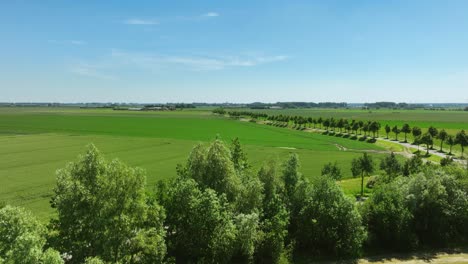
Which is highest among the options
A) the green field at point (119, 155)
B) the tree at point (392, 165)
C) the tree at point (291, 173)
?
the tree at point (291, 173)

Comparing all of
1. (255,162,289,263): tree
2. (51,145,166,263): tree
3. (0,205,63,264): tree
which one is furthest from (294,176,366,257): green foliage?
(0,205,63,264): tree

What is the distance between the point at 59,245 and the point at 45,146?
92129 mm

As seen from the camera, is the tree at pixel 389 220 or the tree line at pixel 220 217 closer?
the tree line at pixel 220 217

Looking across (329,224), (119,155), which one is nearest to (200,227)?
(329,224)

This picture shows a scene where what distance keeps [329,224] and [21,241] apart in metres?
27.6

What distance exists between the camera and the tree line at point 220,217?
78.2ft

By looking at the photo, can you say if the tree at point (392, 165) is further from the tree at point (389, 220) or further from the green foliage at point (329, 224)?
the green foliage at point (329, 224)

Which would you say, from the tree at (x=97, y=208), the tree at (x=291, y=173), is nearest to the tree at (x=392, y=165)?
the tree at (x=291, y=173)

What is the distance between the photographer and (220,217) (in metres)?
29.5

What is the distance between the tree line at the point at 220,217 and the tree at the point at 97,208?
0.07 metres

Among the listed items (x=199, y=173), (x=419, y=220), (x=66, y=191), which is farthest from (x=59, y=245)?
(x=419, y=220)

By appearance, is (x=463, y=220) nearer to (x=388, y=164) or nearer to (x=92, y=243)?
(x=388, y=164)

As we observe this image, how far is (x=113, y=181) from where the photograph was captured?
2428cm

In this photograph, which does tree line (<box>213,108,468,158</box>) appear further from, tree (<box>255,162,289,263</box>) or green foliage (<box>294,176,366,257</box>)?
tree (<box>255,162,289,263</box>)
